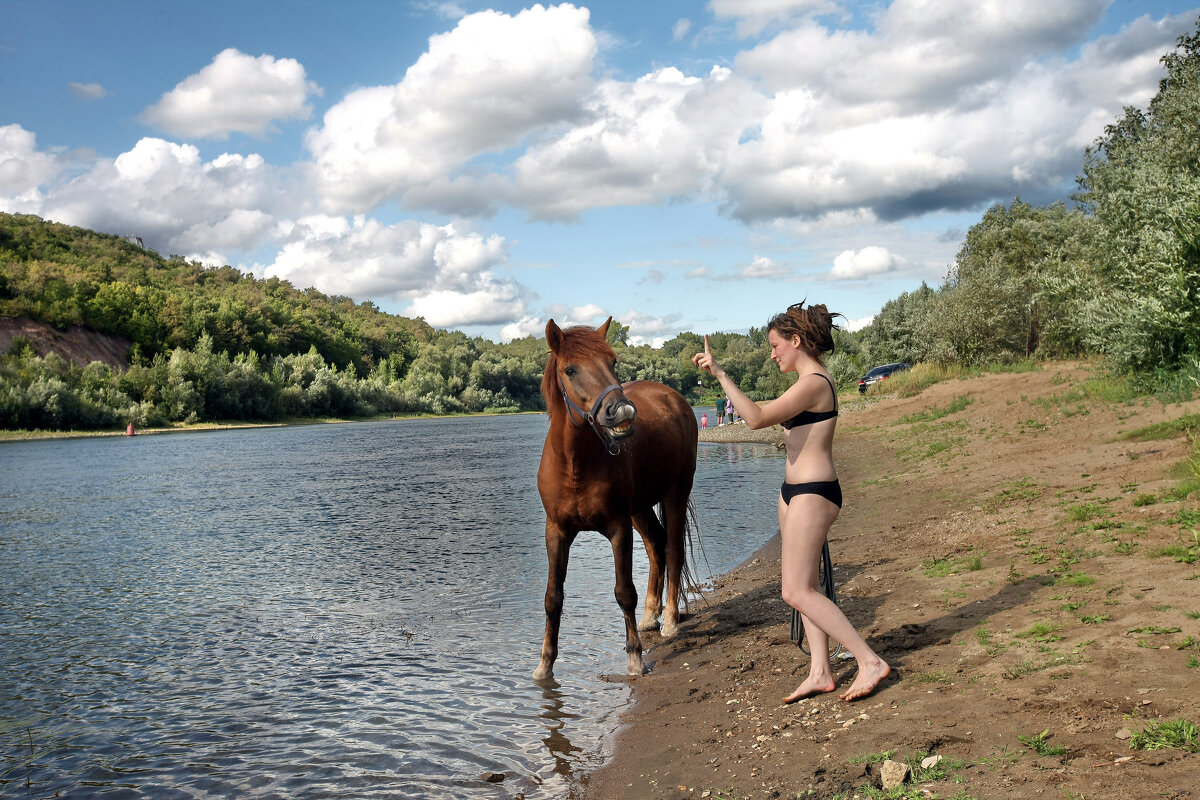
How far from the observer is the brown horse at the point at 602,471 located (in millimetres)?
6039

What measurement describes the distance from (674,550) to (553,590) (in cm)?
210

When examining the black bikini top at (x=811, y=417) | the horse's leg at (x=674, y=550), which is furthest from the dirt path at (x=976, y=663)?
the black bikini top at (x=811, y=417)

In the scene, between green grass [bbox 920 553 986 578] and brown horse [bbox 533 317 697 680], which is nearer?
brown horse [bbox 533 317 697 680]

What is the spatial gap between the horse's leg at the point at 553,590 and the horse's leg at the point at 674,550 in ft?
5.53

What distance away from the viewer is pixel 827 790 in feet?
12.6

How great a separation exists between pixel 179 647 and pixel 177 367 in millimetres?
75954

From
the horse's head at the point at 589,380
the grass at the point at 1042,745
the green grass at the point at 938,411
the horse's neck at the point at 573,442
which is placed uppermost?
the horse's head at the point at 589,380

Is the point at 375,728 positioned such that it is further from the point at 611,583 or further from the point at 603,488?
the point at 611,583

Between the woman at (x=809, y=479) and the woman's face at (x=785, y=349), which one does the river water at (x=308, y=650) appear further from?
the woman's face at (x=785, y=349)

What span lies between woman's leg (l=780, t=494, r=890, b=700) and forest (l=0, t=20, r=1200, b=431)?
123 cm

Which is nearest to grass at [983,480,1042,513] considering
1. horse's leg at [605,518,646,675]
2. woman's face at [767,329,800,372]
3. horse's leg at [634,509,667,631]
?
horse's leg at [634,509,667,631]

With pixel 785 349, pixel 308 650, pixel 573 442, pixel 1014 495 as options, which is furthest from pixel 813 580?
pixel 1014 495

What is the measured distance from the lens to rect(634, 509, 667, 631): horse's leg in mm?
8242

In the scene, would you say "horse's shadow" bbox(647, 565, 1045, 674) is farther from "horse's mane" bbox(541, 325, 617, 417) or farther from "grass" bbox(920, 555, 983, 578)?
"horse's mane" bbox(541, 325, 617, 417)
